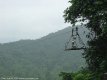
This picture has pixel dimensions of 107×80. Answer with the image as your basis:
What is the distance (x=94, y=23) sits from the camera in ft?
83.2

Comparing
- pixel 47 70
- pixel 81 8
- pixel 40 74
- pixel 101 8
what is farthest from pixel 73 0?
pixel 47 70

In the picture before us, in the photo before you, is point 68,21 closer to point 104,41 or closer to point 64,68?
point 104,41

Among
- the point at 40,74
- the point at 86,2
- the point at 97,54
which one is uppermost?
the point at 86,2

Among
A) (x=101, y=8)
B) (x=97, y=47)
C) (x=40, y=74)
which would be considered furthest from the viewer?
(x=40, y=74)

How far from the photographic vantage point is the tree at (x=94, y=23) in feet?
80.2

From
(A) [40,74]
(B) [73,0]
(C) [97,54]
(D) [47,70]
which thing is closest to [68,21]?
(B) [73,0]

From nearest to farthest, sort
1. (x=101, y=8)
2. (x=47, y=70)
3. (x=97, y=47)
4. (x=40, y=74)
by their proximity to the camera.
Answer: (x=101, y=8) → (x=97, y=47) → (x=40, y=74) → (x=47, y=70)

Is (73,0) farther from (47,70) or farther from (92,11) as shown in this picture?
(47,70)

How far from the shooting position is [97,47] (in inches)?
1035

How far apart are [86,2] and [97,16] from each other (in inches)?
70.0

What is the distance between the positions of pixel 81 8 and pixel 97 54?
3348mm

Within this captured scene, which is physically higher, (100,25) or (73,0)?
(73,0)

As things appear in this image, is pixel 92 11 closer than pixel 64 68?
Yes

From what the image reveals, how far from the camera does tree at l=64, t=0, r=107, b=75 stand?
2444cm
